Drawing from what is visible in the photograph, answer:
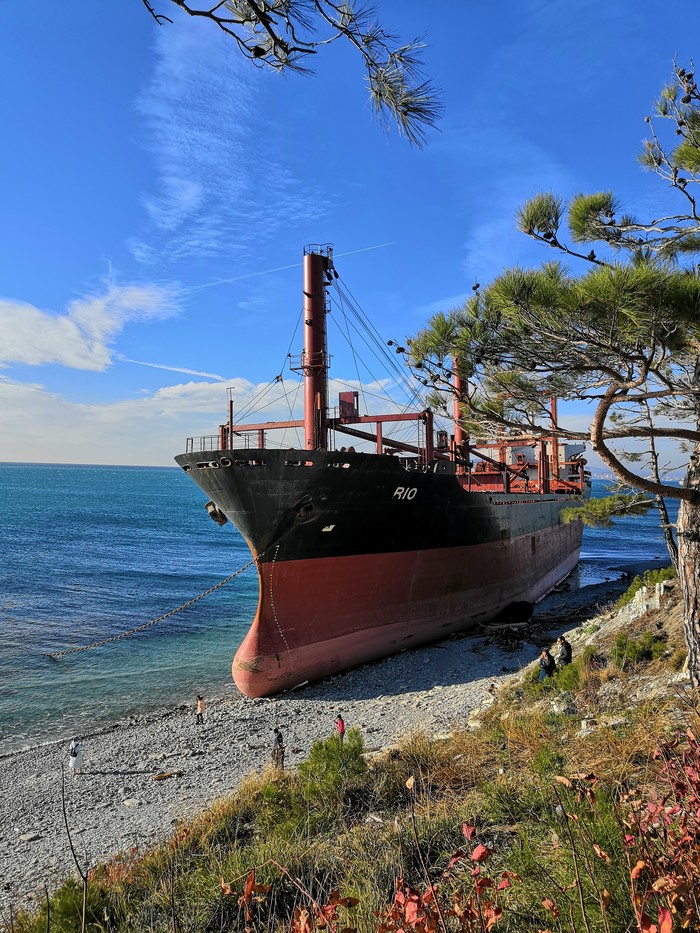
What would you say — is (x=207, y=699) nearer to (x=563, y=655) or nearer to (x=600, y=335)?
(x=563, y=655)

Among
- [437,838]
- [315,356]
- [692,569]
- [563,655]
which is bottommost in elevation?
[563,655]

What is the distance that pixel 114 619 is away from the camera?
2020 cm

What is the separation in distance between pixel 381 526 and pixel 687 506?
315 inches

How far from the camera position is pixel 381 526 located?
512 inches

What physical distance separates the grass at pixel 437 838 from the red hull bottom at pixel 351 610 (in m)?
4.56

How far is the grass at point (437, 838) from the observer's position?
2.47 m

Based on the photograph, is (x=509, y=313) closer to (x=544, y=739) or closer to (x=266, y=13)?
(x=266, y=13)

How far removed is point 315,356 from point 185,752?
359 inches

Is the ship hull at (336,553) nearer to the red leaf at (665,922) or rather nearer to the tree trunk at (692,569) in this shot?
the tree trunk at (692,569)

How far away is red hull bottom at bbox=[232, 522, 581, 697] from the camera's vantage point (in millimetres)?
11789

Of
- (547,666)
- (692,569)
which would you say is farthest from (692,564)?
(547,666)

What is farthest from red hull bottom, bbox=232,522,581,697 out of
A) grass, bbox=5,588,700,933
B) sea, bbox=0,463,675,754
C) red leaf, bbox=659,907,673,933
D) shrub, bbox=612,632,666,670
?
red leaf, bbox=659,907,673,933

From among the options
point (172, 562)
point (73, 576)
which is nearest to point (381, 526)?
→ point (73, 576)

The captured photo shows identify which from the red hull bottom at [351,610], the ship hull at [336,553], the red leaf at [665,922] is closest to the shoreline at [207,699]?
the red hull bottom at [351,610]
